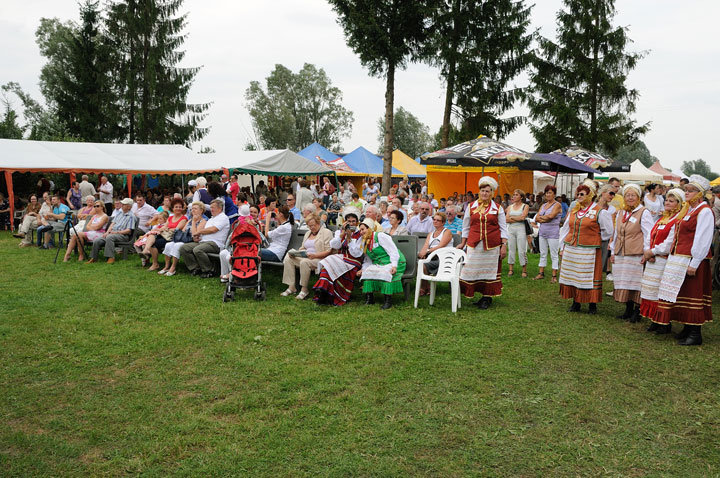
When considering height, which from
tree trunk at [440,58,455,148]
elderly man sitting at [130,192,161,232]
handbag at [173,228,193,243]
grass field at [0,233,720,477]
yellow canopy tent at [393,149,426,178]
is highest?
tree trunk at [440,58,455,148]

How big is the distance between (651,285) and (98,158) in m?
17.6

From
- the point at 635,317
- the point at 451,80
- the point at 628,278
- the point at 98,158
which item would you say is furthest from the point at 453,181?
the point at 635,317

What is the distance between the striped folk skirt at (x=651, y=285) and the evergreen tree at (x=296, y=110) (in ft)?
183

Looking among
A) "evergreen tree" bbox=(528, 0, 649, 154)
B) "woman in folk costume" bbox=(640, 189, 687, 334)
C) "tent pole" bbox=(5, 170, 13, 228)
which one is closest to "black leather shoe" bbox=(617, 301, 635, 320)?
"woman in folk costume" bbox=(640, 189, 687, 334)

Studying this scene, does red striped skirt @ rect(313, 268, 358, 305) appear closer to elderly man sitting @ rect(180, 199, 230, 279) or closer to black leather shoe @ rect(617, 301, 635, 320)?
elderly man sitting @ rect(180, 199, 230, 279)

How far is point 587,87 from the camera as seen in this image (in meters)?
26.0

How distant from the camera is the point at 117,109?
98.8 feet

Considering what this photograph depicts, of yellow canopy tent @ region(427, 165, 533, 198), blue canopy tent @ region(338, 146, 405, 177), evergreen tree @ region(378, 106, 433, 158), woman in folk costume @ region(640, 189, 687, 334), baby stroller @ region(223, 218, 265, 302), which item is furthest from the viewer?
evergreen tree @ region(378, 106, 433, 158)

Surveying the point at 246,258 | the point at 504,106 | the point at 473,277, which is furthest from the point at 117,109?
the point at 473,277

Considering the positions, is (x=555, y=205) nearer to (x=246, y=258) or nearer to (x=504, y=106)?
(x=246, y=258)

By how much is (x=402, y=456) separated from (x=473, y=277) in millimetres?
4146

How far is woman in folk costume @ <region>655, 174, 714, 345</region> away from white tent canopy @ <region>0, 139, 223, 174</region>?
16.6 m

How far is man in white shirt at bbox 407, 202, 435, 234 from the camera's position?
29.1 ft

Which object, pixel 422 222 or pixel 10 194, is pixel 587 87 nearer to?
pixel 422 222
